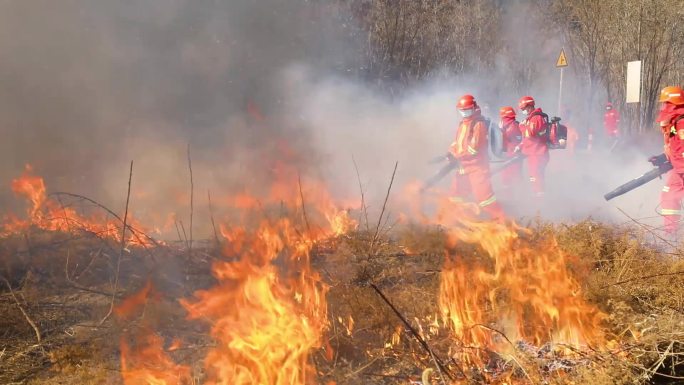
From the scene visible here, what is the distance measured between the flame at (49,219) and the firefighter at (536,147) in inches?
211

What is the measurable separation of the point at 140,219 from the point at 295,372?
14.6 ft

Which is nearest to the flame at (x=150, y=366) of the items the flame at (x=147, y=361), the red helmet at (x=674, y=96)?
the flame at (x=147, y=361)

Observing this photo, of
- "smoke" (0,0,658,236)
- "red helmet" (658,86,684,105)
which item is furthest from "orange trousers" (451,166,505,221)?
"red helmet" (658,86,684,105)

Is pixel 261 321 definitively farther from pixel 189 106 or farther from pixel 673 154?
pixel 189 106

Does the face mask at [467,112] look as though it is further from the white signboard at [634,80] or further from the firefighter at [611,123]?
the firefighter at [611,123]

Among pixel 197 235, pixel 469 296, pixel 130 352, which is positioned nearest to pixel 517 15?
pixel 197 235

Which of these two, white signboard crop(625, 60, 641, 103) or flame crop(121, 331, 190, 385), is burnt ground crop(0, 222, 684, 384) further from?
white signboard crop(625, 60, 641, 103)

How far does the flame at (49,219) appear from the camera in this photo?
5258 mm

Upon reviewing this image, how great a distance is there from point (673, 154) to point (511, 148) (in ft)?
8.12

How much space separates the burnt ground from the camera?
8.78 ft

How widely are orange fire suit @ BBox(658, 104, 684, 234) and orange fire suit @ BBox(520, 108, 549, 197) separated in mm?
2121

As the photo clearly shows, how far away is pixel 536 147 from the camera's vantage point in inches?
293

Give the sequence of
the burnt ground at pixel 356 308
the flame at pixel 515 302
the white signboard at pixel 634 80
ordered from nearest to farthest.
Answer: the burnt ground at pixel 356 308, the flame at pixel 515 302, the white signboard at pixel 634 80

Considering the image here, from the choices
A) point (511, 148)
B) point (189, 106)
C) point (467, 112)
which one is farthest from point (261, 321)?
point (511, 148)
